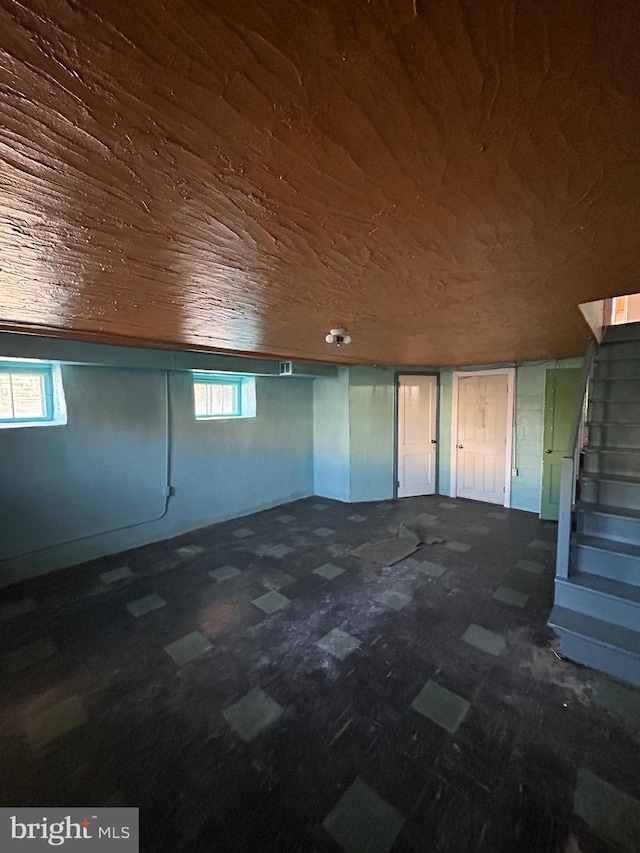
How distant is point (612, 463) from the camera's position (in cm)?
252

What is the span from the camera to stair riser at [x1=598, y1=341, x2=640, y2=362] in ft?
8.73

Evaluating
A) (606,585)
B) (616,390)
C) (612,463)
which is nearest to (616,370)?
(616,390)

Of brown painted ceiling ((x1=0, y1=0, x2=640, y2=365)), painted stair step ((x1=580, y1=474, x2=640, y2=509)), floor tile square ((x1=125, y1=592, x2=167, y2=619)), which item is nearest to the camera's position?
brown painted ceiling ((x1=0, y1=0, x2=640, y2=365))

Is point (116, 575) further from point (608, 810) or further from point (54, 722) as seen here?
point (608, 810)

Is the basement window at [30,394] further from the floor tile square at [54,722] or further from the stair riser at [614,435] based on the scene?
the stair riser at [614,435]

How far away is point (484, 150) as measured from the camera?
27.6 inches

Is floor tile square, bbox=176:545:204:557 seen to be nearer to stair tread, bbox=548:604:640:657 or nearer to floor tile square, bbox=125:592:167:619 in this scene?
floor tile square, bbox=125:592:167:619

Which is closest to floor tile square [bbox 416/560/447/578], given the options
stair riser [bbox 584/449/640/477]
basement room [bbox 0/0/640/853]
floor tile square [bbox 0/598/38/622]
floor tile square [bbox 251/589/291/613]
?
basement room [bbox 0/0/640/853]

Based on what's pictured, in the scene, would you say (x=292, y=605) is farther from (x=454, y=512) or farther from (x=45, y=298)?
(x=454, y=512)

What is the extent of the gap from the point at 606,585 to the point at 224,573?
9.12ft

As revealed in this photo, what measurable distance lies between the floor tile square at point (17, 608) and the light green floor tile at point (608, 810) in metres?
3.32

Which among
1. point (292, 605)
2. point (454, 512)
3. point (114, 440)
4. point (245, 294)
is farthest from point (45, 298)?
point (454, 512)

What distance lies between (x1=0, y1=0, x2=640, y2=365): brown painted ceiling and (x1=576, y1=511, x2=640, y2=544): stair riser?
1.54m

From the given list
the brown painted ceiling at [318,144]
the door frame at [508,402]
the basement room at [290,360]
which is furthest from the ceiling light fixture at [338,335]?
the door frame at [508,402]
